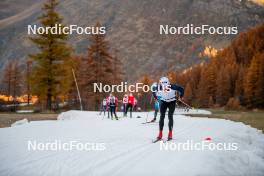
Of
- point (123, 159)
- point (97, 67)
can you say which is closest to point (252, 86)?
point (97, 67)

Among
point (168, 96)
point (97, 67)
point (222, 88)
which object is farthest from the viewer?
point (222, 88)

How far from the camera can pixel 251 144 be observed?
15.2 meters

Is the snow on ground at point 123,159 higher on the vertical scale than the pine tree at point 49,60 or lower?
lower

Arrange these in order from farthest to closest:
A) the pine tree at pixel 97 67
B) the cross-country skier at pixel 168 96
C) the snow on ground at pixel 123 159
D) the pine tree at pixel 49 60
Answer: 1. the pine tree at pixel 97 67
2. the pine tree at pixel 49 60
3. the cross-country skier at pixel 168 96
4. the snow on ground at pixel 123 159

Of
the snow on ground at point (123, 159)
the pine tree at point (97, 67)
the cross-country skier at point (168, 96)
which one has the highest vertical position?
the pine tree at point (97, 67)

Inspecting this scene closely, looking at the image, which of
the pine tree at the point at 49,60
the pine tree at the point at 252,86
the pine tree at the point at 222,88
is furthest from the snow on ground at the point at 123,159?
the pine tree at the point at 222,88

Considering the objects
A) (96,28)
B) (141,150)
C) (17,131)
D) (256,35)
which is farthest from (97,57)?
(256,35)

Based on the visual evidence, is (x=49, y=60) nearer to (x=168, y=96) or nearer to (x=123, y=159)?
(x=168, y=96)

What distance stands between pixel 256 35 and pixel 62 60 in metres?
98.0

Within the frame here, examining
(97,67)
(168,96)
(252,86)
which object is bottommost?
(168,96)

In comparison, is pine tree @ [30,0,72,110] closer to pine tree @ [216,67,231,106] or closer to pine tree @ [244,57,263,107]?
pine tree @ [244,57,263,107]

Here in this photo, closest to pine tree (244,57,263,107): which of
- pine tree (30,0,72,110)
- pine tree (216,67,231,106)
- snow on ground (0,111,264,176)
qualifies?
pine tree (216,67,231,106)

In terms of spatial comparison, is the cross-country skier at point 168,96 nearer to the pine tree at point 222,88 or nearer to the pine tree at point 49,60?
the pine tree at point 49,60

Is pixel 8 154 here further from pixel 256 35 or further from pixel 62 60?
pixel 256 35
